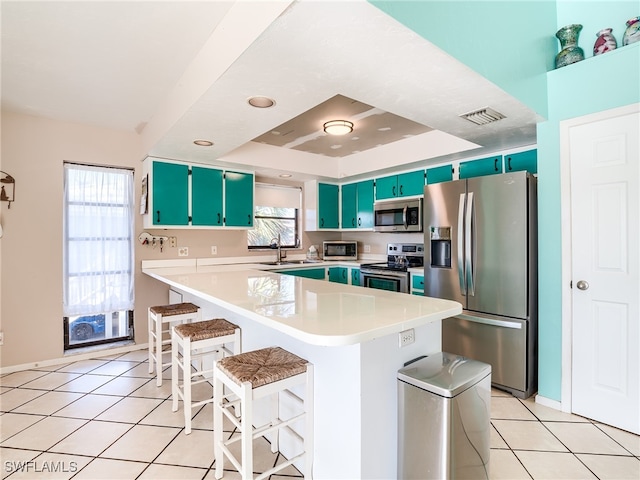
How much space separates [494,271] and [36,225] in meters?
4.38

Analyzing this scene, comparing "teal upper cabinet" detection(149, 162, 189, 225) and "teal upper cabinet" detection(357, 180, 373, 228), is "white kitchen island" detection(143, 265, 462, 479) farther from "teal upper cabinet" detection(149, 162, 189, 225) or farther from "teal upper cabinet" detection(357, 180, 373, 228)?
"teal upper cabinet" detection(357, 180, 373, 228)

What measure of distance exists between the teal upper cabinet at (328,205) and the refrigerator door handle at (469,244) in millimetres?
2537

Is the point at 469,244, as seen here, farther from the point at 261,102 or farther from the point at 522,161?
the point at 261,102

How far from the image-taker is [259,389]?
4.82ft

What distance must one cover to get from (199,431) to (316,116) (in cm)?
278

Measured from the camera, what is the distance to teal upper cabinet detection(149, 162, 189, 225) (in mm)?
3570

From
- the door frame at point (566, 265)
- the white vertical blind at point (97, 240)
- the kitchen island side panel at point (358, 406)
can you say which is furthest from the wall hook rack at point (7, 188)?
the door frame at point (566, 265)

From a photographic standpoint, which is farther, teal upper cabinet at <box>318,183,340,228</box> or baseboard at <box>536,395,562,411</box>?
teal upper cabinet at <box>318,183,340,228</box>

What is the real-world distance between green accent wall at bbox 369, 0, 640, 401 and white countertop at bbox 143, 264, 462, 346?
1297 millimetres

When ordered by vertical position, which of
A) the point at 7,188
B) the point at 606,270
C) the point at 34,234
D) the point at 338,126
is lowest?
the point at 606,270

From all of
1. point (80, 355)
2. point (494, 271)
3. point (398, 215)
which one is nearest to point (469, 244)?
point (494, 271)

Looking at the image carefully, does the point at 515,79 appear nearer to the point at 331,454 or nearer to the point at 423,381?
the point at 423,381

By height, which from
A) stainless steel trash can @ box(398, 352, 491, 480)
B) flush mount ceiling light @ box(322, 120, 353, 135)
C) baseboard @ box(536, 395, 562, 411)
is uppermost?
flush mount ceiling light @ box(322, 120, 353, 135)

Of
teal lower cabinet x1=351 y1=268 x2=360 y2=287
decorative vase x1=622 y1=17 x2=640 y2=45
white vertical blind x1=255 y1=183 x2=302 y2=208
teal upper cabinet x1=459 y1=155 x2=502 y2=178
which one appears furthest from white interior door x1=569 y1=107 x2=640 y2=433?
white vertical blind x1=255 y1=183 x2=302 y2=208
